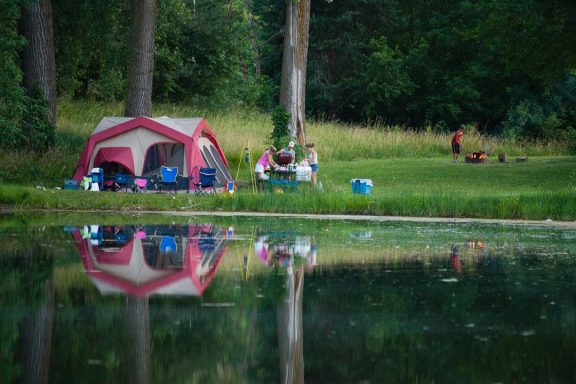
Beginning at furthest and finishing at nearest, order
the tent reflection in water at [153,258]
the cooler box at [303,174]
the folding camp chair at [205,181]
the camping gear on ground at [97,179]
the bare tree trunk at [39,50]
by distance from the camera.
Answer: the bare tree trunk at [39,50]
the cooler box at [303,174]
the camping gear on ground at [97,179]
the folding camp chair at [205,181]
the tent reflection in water at [153,258]

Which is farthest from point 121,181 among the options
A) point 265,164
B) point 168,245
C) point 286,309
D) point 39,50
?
point 286,309

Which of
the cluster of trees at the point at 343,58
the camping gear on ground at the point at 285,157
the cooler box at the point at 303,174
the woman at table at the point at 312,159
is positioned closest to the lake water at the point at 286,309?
the cooler box at the point at 303,174

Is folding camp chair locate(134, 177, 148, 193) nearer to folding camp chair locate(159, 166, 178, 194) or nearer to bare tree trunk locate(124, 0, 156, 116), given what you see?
folding camp chair locate(159, 166, 178, 194)

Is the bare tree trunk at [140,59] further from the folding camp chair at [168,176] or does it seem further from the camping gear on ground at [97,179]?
the folding camp chair at [168,176]

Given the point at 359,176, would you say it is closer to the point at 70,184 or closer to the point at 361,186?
the point at 361,186

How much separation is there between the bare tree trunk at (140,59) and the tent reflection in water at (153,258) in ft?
42.2

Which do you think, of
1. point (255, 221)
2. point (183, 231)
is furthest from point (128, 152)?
point (183, 231)

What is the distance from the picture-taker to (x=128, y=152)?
103 feet

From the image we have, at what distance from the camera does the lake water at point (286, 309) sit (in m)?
8.95

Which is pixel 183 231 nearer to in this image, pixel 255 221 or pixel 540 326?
pixel 255 221

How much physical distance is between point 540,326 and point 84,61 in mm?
34455

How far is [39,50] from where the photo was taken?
35.1 metres

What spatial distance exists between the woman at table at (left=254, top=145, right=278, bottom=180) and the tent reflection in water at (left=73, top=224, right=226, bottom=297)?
924cm

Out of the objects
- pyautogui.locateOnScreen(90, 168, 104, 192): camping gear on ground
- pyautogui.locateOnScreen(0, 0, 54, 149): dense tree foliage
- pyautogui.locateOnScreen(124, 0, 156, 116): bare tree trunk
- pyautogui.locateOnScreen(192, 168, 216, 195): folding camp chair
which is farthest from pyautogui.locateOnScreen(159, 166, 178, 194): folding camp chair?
pyautogui.locateOnScreen(124, 0, 156, 116): bare tree trunk
